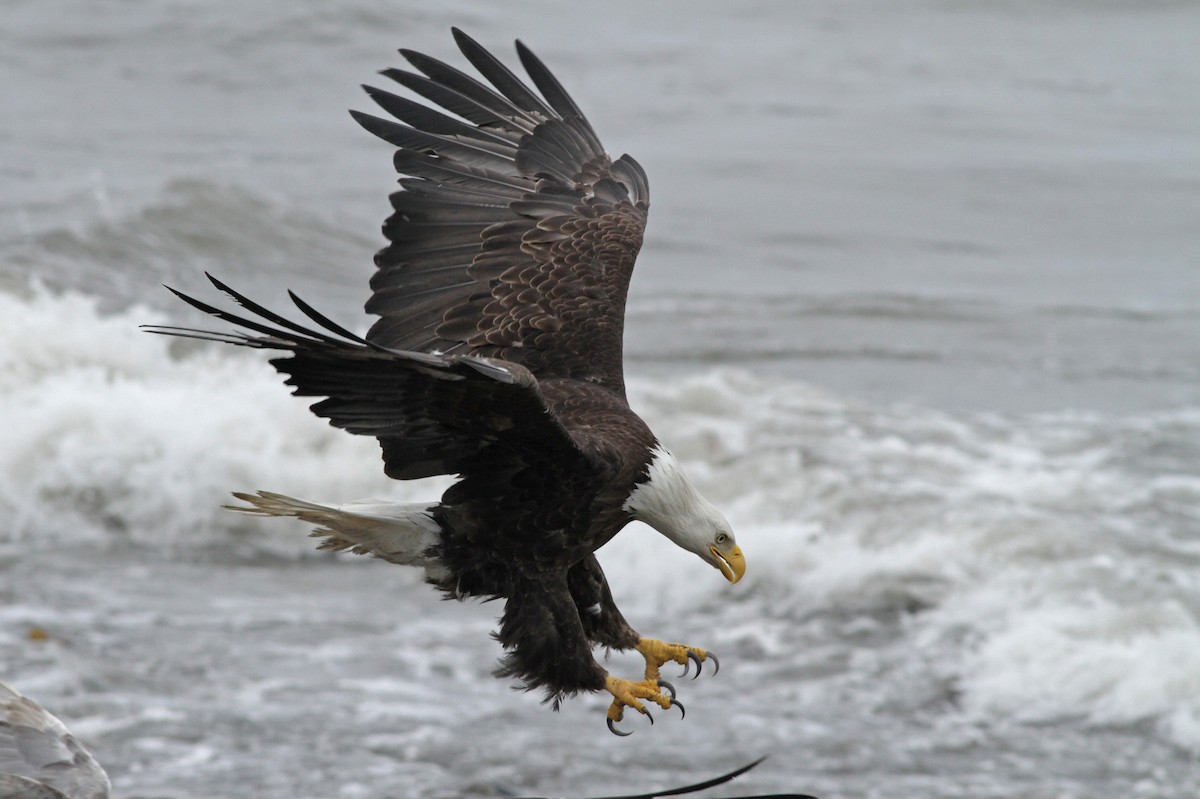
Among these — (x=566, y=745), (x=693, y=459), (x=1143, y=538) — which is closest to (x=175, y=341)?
(x=693, y=459)

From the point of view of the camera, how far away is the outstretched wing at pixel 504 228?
463cm

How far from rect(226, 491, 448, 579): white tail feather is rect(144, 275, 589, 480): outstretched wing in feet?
0.62

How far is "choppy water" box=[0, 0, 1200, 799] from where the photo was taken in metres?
5.89

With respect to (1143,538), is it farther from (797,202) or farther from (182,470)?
(797,202)

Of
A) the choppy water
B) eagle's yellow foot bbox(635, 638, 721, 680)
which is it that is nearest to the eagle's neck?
eagle's yellow foot bbox(635, 638, 721, 680)

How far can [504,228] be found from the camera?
488 cm

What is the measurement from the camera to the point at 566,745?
5.78m

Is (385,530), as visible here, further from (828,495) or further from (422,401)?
(828,495)

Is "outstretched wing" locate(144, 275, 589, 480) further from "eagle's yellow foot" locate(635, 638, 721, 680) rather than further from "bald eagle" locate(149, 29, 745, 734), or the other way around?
"eagle's yellow foot" locate(635, 638, 721, 680)

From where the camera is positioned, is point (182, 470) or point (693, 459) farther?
point (693, 459)

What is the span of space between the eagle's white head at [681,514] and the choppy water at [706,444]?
1.64 metres

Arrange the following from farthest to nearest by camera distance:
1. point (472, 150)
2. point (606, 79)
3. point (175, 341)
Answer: point (606, 79) → point (175, 341) → point (472, 150)

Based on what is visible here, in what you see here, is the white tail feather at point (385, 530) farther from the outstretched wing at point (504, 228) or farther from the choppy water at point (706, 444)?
the choppy water at point (706, 444)

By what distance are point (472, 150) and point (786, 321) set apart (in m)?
6.73
